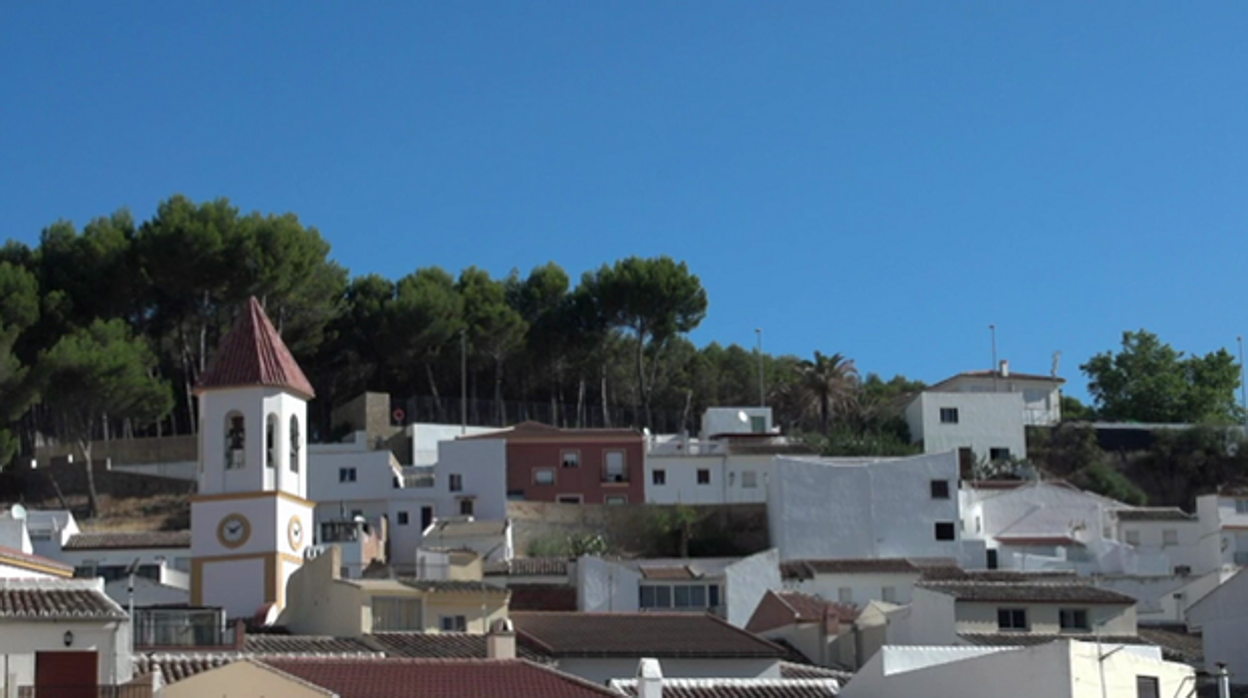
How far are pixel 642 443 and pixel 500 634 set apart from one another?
149ft

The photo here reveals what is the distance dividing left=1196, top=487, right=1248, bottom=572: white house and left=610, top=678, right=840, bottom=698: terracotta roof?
135 ft

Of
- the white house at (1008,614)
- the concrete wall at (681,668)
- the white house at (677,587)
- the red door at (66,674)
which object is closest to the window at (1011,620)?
the white house at (1008,614)

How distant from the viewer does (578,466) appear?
82500mm

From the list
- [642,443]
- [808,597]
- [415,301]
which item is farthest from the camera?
[415,301]

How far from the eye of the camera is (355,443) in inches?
3332

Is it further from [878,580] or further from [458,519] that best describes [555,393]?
[878,580]

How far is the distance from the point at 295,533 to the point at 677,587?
44.9 feet

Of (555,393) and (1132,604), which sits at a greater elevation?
(555,393)

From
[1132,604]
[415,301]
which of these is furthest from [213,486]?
[415,301]

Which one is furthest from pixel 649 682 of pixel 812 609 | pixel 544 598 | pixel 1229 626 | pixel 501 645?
pixel 544 598

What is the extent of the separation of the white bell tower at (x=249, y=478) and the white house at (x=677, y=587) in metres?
9.48

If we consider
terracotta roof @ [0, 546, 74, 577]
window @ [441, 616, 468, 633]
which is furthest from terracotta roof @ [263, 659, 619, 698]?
window @ [441, 616, 468, 633]

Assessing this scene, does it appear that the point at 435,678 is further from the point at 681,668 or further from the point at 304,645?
the point at 681,668

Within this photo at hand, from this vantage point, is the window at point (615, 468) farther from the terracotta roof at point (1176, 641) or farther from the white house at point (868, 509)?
the terracotta roof at point (1176, 641)
